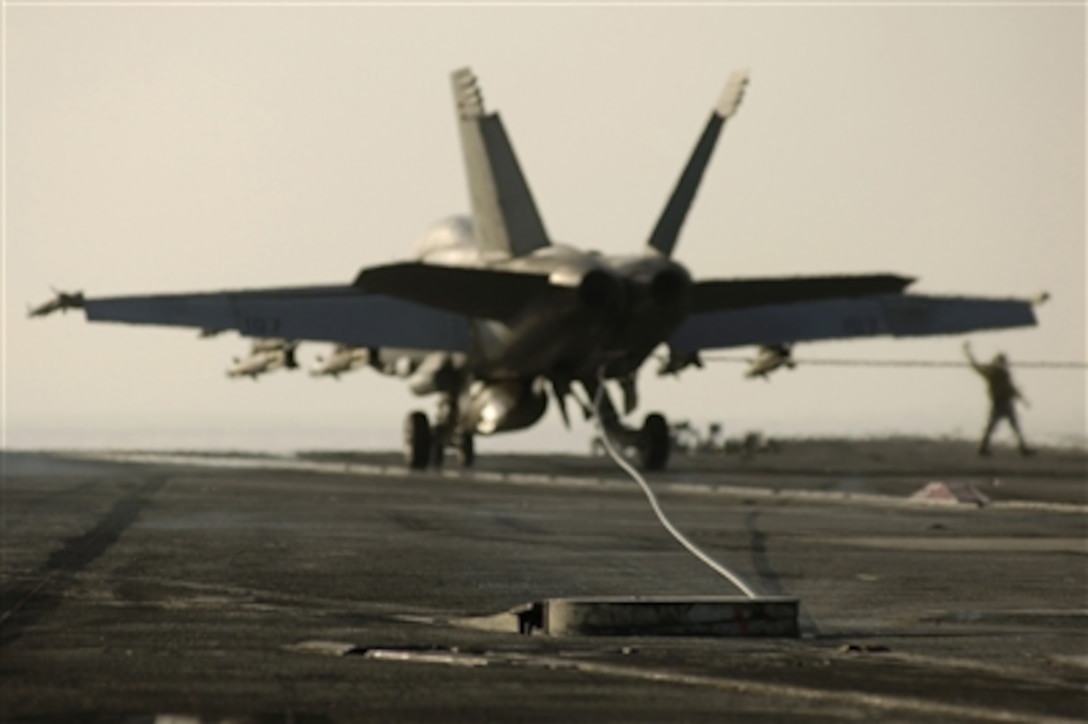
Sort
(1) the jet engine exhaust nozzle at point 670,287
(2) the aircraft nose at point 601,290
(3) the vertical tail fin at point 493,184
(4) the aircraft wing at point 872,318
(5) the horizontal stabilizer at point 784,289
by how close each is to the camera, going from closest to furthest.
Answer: (5) the horizontal stabilizer at point 784,289 → (1) the jet engine exhaust nozzle at point 670,287 → (2) the aircraft nose at point 601,290 → (3) the vertical tail fin at point 493,184 → (4) the aircraft wing at point 872,318

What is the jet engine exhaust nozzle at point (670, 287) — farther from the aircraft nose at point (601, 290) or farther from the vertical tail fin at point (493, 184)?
the vertical tail fin at point (493, 184)

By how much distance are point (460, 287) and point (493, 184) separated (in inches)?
151

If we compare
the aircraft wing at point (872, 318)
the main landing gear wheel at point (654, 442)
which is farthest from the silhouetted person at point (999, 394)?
the main landing gear wheel at point (654, 442)

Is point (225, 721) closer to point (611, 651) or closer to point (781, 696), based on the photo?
point (781, 696)

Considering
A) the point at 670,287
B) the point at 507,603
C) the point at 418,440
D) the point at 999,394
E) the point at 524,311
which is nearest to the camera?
the point at 507,603

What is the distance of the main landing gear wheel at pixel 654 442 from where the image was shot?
40.8 metres

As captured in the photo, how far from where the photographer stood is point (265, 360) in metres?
47.4

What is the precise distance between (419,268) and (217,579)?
56.9 feet

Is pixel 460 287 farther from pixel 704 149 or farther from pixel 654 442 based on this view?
pixel 654 442

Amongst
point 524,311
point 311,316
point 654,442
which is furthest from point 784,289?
point 311,316

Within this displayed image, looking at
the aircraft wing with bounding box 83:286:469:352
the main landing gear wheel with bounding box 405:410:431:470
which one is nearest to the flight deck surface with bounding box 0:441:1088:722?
the aircraft wing with bounding box 83:286:469:352

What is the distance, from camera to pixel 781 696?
9.59m

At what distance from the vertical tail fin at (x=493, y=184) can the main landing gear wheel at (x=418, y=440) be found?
6.10 meters

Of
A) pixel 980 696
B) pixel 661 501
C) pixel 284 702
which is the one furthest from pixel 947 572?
pixel 661 501
